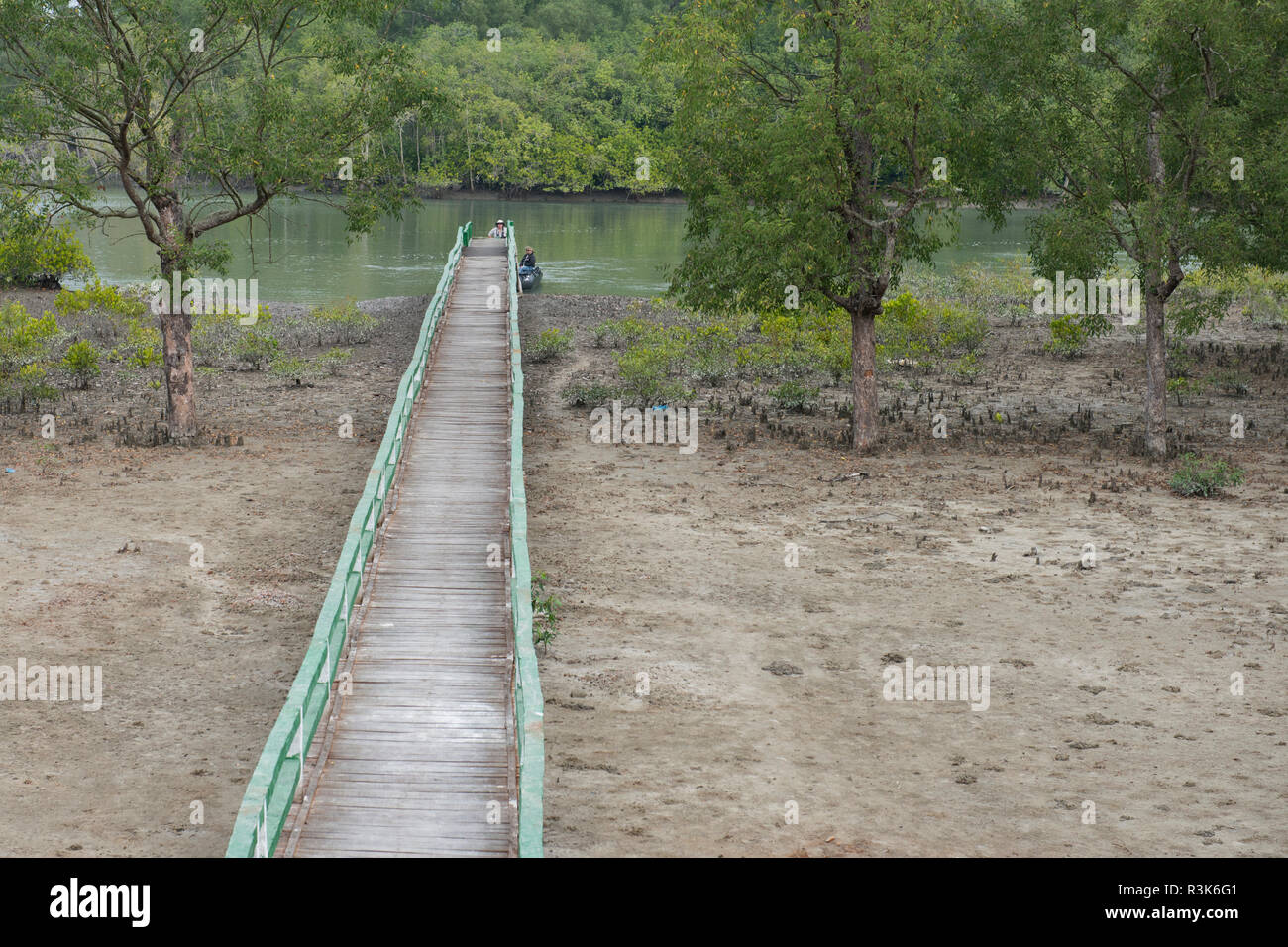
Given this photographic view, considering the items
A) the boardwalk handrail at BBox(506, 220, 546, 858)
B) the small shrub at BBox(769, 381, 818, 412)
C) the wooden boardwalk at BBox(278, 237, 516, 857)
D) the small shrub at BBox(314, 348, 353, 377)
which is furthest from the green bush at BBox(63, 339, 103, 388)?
the boardwalk handrail at BBox(506, 220, 546, 858)

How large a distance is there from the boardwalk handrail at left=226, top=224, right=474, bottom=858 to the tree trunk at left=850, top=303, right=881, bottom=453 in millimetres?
9527

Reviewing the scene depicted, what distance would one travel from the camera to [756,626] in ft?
50.0

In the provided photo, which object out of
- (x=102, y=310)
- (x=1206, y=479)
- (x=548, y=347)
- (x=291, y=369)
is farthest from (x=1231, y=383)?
(x=102, y=310)

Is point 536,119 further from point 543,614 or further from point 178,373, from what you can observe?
point 543,614

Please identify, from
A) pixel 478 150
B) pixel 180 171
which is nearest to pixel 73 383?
pixel 180 171

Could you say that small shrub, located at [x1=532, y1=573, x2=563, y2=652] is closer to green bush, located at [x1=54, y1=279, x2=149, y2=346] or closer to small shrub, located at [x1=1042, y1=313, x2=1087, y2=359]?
small shrub, located at [x1=1042, y1=313, x2=1087, y2=359]

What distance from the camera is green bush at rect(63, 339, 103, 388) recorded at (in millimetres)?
26859

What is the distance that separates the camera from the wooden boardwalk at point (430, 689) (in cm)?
955

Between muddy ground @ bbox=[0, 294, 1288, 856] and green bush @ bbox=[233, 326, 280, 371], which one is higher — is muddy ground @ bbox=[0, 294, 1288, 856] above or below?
below

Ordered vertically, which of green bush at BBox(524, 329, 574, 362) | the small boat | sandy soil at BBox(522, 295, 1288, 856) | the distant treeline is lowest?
sandy soil at BBox(522, 295, 1288, 856)

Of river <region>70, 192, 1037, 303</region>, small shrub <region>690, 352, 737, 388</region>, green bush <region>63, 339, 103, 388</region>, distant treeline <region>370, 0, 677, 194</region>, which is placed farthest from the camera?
distant treeline <region>370, 0, 677, 194</region>

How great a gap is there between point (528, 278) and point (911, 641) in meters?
30.9

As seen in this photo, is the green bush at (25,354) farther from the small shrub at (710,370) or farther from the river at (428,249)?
the small shrub at (710,370)
